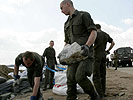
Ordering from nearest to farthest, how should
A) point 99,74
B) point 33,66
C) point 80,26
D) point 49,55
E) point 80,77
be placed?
point 80,77, point 80,26, point 33,66, point 99,74, point 49,55

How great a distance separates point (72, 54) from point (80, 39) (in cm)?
29

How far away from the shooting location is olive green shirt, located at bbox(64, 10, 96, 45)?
2.38m

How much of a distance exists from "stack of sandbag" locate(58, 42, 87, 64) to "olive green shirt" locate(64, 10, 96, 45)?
0.55 ft

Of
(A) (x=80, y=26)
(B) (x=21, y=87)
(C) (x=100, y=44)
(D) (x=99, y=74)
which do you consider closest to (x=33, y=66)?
(A) (x=80, y=26)

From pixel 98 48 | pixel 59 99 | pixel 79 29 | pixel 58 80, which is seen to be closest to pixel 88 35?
pixel 79 29

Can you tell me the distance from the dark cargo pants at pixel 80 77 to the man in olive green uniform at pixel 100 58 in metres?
1.09

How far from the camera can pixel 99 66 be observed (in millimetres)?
3510

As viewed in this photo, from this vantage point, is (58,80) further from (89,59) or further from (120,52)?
(120,52)

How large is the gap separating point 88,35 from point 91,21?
21 centimetres

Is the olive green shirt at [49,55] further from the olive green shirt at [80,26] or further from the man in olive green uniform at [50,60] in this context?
the olive green shirt at [80,26]

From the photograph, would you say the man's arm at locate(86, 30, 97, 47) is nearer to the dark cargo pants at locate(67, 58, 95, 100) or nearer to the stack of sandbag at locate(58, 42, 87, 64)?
the stack of sandbag at locate(58, 42, 87, 64)

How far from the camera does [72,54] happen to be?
2305mm

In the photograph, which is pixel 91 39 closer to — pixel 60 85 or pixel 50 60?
pixel 60 85

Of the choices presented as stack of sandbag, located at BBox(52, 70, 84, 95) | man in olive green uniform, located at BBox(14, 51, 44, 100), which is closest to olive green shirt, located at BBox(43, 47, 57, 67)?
stack of sandbag, located at BBox(52, 70, 84, 95)
